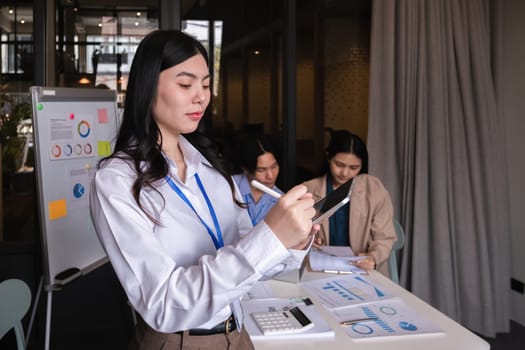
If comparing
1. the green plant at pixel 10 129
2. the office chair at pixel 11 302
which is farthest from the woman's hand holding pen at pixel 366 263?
the green plant at pixel 10 129

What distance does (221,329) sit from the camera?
1.23 metres

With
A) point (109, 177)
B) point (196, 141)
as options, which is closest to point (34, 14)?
point (196, 141)

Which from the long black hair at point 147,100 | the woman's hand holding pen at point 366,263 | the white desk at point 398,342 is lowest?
the white desk at point 398,342

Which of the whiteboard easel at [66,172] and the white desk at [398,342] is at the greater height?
the whiteboard easel at [66,172]

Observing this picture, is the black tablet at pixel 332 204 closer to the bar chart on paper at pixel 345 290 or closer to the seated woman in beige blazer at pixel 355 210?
the bar chart on paper at pixel 345 290

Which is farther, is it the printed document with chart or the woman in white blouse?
the printed document with chart

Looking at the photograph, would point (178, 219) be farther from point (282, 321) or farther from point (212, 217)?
point (282, 321)

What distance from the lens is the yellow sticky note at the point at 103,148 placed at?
113 inches

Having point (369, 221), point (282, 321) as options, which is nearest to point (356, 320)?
point (282, 321)

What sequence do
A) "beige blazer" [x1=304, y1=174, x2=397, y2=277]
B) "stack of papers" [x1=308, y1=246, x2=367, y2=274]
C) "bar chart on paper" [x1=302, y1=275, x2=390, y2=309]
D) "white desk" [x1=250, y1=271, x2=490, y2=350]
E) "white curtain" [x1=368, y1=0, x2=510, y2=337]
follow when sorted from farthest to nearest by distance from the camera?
"white curtain" [x1=368, y1=0, x2=510, y2=337] → "beige blazer" [x1=304, y1=174, x2=397, y2=277] → "stack of papers" [x1=308, y1=246, x2=367, y2=274] → "bar chart on paper" [x1=302, y1=275, x2=390, y2=309] → "white desk" [x1=250, y1=271, x2=490, y2=350]

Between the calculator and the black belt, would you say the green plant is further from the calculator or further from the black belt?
the black belt

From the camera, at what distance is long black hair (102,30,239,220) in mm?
1178

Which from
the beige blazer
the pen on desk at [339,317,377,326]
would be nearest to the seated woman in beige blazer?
the beige blazer

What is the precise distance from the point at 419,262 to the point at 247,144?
4.69 ft
